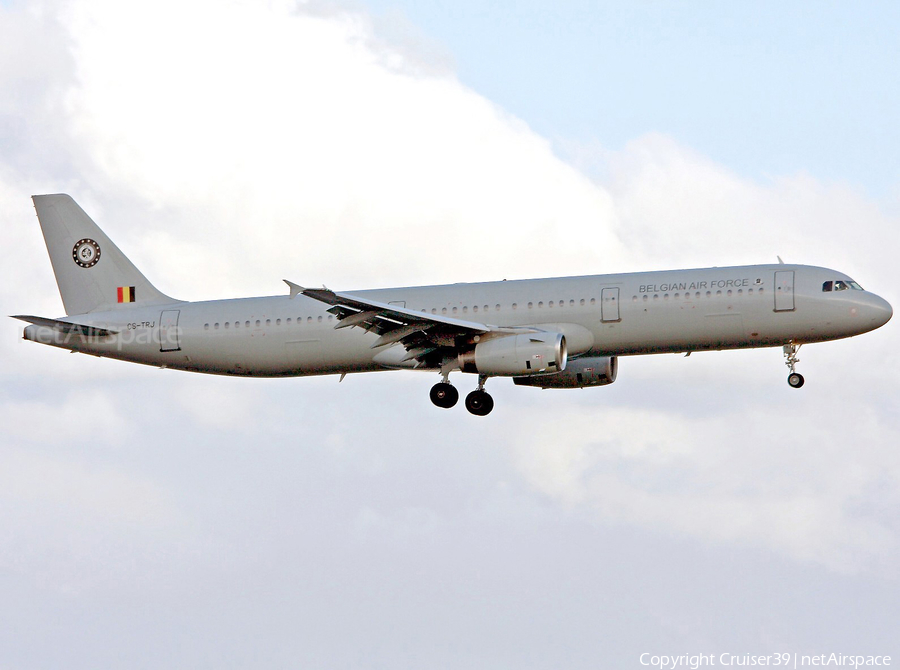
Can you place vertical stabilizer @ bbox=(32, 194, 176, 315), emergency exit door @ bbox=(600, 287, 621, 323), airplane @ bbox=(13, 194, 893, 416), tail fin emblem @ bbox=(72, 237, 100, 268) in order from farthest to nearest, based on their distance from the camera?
tail fin emblem @ bbox=(72, 237, 100, 268)
vertical stabilizer @ bbox=(32, 194, 176, 315)
emergency exit door @ bbox=(600, 287, 621, 323)
airplane @ bbox=(13, 194, 893, 416)

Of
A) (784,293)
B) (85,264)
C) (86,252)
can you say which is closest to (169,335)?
(85,264)

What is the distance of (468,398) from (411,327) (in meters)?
4.93

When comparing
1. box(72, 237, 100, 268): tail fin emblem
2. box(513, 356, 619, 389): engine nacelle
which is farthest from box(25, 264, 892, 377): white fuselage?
box(513, 356, 619, 389): engine nacelle

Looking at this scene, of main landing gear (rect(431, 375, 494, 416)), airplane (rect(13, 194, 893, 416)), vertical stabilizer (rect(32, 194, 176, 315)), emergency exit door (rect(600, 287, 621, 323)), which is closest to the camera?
airplane (rect(13, 194, 893, 416))

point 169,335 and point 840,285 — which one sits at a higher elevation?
point 840,285

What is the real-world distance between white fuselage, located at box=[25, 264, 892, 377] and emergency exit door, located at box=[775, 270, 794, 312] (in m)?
0.03

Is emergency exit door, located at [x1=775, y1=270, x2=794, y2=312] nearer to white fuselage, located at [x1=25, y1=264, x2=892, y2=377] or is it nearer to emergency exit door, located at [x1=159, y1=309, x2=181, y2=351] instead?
white fuselage, located at [x1=25, y1=264, x2=892, y2=377]

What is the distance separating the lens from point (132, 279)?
50906 millimetres

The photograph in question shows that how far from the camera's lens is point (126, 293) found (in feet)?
166

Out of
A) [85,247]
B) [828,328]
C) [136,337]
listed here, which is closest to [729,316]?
[828,328]

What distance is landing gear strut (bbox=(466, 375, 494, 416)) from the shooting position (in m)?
47.1

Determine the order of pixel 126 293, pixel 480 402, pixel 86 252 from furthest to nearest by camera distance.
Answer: pixel 86 252
pixel 126 293
pixel 480 402

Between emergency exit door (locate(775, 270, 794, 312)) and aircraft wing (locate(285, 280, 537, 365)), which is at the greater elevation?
emergency exit door (locate(775, 270, 794, 312))

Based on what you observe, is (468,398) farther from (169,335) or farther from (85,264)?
(85,264)
